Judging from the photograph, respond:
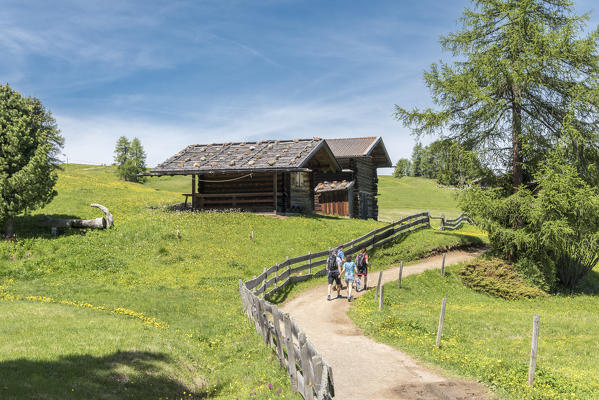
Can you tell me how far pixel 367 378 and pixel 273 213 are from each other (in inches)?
967

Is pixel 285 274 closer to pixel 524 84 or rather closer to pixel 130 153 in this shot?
pixel 524 84

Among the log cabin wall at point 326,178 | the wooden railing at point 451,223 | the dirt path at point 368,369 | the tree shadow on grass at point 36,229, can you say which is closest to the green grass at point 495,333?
the dirt path at point 368,369

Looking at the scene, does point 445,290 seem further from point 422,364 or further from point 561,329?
point 422,364

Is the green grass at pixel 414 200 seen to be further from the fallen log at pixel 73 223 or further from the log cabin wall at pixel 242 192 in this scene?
the fallen log at pixel 73 223

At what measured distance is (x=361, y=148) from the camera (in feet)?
145

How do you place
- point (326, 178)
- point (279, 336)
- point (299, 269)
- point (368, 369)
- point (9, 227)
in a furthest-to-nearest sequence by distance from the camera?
point (326, 178) < point (9, 227) < point (299, 269) < point (368, 369) < point (279, 336)

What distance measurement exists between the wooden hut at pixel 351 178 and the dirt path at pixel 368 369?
82.6ft

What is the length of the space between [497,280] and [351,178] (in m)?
20.7

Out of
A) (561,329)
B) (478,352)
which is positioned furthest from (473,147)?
(478,352)

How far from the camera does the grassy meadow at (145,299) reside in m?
9.90

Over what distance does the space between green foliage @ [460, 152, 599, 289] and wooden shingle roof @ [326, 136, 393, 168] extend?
18.2m

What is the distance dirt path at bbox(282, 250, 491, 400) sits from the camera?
9.87 m

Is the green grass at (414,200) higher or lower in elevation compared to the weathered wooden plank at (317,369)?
higher

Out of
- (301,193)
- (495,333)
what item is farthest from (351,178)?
(495,333)
